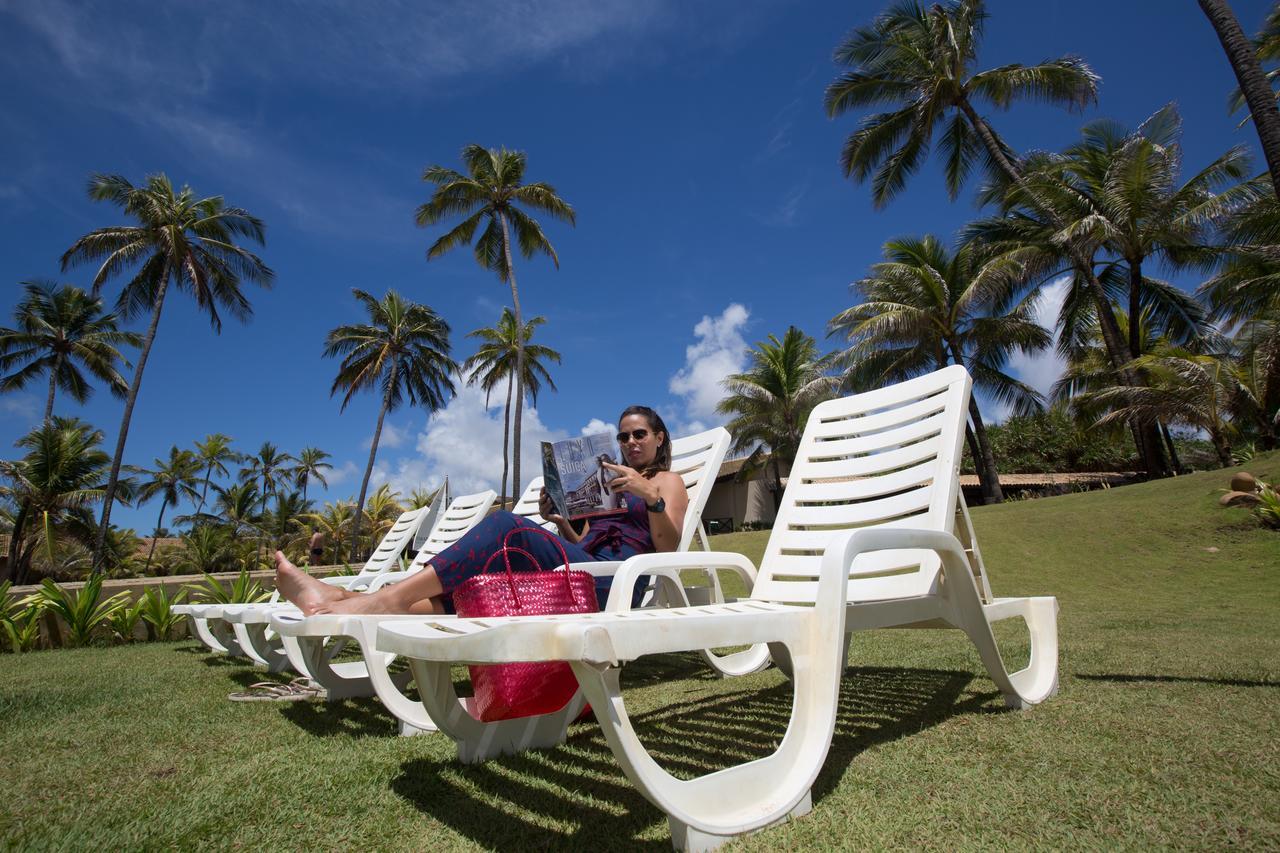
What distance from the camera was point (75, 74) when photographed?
1359 cm

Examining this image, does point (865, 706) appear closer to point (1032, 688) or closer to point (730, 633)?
point (1032, 688)

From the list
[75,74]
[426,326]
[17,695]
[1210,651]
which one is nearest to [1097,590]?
[1210,651]

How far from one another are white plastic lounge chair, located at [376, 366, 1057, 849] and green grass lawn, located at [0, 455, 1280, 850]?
0.14 meters

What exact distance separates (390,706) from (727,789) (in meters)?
1.36

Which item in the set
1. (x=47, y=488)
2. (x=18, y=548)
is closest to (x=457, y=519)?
(x=47, y=488)

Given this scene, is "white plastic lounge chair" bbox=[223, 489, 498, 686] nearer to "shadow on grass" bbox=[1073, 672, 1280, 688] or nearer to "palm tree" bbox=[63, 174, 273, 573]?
"shadow on grass" bbox=[1073, 672, 1280, 688]

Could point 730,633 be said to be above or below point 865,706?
above

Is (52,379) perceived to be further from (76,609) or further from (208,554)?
(76,609)

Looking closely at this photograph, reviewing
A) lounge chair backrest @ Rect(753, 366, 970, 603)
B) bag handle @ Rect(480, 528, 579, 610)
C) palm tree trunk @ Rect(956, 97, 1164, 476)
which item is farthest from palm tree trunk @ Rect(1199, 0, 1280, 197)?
palm tree trunk @ Rect(956, 97, 1164, 476)

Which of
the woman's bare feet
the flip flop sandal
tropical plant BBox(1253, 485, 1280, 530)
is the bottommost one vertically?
the flip flop sandal

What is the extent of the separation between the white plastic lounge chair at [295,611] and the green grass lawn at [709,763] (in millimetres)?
187

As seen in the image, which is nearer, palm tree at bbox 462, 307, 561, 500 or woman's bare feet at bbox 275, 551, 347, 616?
woman's bare feet at bbox 275, 551, 347, 616

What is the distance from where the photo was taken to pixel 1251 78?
11.7ft

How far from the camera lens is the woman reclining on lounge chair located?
2.35 m
